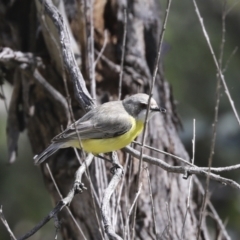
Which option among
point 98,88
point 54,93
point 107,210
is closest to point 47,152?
point 54,93

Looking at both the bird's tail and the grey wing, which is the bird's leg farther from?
the bird's tail

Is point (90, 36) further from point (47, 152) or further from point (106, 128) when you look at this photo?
point (47, 152)

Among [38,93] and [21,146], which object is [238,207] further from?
[38,93]

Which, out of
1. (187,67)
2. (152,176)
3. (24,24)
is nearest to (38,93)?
(24,24)

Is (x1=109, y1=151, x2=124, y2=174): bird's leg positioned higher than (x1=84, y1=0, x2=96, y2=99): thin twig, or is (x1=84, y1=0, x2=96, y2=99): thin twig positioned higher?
(x1=84, y1=0, x2=96, y2=99): thin twig

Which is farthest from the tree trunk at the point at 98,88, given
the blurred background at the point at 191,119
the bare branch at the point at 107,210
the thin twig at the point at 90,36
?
the blurred background at the point at 191,119

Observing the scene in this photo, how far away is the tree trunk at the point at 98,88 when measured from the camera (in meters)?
4.67

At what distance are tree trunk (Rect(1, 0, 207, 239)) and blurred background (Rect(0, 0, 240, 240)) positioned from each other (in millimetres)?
2314

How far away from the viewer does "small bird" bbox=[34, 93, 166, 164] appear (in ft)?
12.7

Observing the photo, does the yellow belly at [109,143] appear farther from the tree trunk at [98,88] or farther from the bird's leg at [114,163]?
the tree trunk at [98,88]

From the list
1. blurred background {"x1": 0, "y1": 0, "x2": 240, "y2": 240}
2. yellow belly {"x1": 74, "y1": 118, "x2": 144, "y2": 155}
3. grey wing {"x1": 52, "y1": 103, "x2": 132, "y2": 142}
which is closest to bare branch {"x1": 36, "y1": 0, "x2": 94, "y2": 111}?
grey wing {"x1": 52, "y1": 103, "x2": 132, "y2": 142}

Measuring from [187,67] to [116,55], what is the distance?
3.57 metres

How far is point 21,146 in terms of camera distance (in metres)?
8.02

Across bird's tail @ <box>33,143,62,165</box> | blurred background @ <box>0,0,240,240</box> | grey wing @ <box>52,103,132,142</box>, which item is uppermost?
grey wing @ <box>52,103,132,142</box>
